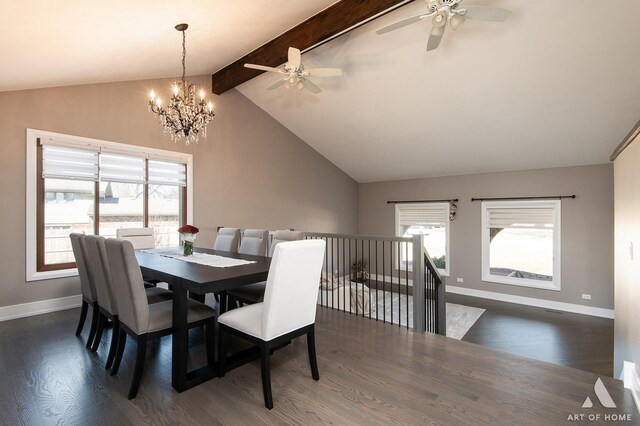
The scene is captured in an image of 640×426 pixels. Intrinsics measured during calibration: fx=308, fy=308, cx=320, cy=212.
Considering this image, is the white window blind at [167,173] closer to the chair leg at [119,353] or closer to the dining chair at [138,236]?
the dining chair at [138,236]

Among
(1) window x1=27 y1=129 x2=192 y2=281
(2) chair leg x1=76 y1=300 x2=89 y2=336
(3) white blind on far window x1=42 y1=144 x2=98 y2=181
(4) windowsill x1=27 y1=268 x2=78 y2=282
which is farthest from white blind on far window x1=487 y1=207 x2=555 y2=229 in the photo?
(4) windowsill x1=27 y1=268 x2=78 y2=282

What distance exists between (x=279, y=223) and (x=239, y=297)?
3.60m

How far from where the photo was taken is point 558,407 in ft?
6.22

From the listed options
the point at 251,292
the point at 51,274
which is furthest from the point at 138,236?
the point at 251,292

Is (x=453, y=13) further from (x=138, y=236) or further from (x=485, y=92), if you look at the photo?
(x=138, y=236)

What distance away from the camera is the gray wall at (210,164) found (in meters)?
3.50

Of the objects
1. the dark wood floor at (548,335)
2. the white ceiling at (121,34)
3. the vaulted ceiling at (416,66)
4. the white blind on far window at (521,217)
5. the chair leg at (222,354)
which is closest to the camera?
the chair leg at (222,354)

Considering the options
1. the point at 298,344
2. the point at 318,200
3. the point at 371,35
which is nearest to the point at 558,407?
the point at 298,344

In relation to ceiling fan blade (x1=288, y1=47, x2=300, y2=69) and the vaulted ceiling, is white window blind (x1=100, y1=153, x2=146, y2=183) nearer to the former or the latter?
the vaulted ceiling

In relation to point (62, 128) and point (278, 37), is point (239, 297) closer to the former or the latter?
point (62, 128)

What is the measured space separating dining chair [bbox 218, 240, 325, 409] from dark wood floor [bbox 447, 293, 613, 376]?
312 centimetres

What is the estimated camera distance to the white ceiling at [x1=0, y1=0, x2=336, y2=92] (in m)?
2.38

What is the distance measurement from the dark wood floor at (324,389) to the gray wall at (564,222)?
419cm

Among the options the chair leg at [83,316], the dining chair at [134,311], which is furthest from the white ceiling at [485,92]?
the chair leg at [83,316]
